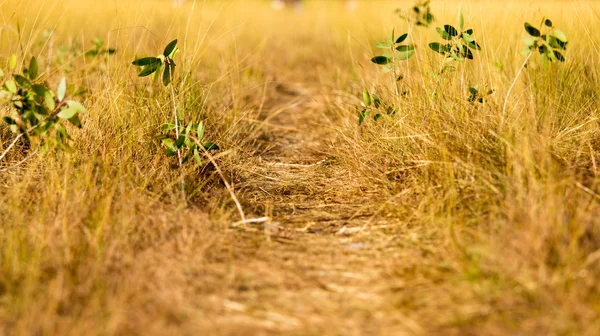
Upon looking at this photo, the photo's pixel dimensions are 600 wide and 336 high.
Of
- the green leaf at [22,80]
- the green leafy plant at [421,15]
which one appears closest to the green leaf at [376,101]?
the green leafy plant at [421,15]

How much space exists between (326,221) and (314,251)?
287mm

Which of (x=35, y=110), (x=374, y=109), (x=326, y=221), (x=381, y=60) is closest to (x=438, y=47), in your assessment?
(x=381, y=60)

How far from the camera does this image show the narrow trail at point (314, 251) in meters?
1.80

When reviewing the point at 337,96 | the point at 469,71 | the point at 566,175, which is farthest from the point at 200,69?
the point at 566,175

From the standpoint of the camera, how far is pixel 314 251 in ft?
7.30

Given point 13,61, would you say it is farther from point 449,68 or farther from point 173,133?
point 449,68

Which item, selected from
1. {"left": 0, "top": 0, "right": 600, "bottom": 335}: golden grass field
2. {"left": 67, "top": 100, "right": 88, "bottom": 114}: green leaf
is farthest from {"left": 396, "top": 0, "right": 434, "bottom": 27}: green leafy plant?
{"left": 67, "top": 100, "right": 88, "bottom": 114}: green leaf

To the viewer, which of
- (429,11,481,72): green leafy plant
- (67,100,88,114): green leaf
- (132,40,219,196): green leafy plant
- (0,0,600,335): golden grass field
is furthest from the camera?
(429,11,481,72): green leafy plant

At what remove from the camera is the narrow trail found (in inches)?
70.7

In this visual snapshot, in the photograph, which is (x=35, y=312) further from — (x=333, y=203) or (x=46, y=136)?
(x=333, y=203)

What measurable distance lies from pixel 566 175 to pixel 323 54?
3399 millimetres

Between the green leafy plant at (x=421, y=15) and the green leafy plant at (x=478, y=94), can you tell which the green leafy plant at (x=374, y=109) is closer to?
the green leafy plant at (x=478, y=94)

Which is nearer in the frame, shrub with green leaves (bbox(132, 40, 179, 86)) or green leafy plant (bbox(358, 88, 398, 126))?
shrub with green leaves (bbox(132, 40, 179, 86))

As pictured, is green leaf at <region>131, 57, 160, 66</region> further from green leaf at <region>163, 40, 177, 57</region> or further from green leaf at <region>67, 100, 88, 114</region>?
green leaf at <region>67, 100, 88, 114</region>
